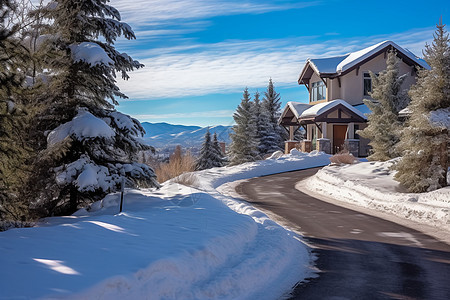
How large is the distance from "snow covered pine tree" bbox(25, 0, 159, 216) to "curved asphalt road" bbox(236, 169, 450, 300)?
217 inches

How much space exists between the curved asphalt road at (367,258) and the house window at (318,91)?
2461 centimetres

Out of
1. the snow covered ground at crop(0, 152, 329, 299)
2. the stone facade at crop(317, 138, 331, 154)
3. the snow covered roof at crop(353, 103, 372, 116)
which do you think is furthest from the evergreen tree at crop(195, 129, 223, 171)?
the snow covered ground at crop(0, 152, 329, 299)

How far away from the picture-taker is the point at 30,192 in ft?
40.0

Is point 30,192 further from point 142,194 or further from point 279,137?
point 279,137

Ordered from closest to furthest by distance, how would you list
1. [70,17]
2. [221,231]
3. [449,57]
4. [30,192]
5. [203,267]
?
1. [203,267]
2. [221,231]
3. [30,192]
4. [70,17]
5. [449,57]

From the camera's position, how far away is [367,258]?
8.11 m

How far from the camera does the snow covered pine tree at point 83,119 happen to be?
38.9 feet

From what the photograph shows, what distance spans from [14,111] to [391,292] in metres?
8.07

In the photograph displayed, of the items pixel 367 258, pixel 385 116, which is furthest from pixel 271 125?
pixel 367 258

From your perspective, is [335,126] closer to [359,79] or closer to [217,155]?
[359,79]

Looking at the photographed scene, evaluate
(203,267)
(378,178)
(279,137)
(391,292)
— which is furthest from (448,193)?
(279,137)

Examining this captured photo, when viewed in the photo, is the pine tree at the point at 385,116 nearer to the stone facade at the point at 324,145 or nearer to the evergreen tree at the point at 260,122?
the stone facade at the point at 324,145

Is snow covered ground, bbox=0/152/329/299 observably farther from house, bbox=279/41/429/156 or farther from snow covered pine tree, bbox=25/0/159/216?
house, bbox=279/41/429/156

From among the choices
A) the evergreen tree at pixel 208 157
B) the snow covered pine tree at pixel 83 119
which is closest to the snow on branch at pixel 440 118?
the snow covered pine tree at pixel 83 119
